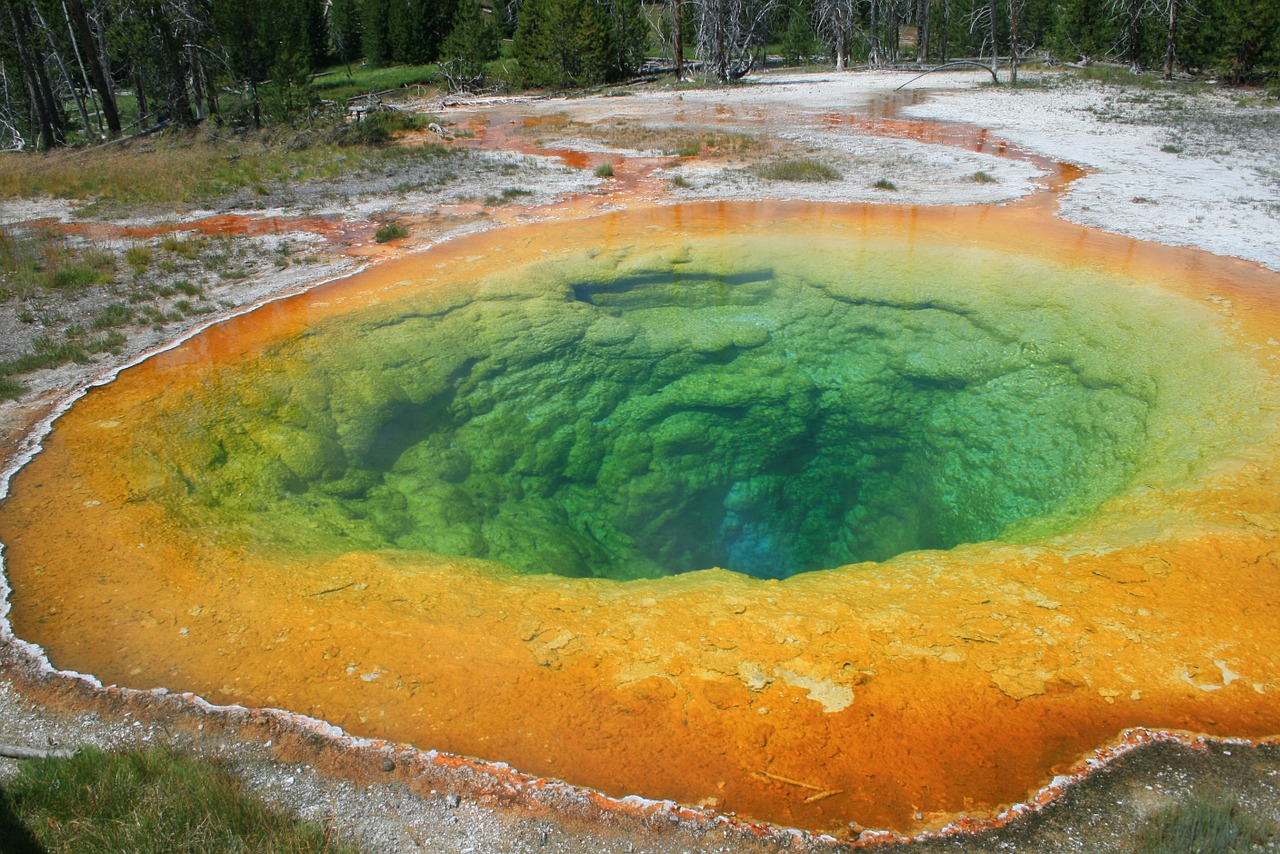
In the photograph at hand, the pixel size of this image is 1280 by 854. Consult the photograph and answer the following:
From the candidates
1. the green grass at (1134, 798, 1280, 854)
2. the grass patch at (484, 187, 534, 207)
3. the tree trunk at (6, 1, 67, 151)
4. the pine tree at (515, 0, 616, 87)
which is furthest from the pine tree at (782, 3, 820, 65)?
the green grass at (1134, 798, 1280, 854)

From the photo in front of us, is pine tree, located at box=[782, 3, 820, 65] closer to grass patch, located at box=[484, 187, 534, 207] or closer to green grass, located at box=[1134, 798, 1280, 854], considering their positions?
grass patch, located at box=[484, 187, 534, 207]

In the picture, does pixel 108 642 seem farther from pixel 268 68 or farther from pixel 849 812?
pixel 268 68

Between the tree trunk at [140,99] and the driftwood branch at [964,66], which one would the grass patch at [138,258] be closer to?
the tree trunk at [140,99]

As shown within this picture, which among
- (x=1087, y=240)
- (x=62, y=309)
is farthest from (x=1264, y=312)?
(x=62, y=309)

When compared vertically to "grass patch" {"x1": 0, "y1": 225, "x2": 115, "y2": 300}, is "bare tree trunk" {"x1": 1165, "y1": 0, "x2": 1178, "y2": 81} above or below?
above

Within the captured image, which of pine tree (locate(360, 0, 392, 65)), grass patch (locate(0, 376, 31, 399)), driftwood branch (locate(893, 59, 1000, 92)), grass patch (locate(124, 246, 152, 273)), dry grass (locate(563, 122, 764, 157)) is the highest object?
pine tree (locate(360, 0, 392, 65))

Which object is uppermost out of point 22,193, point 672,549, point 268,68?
point 268,68

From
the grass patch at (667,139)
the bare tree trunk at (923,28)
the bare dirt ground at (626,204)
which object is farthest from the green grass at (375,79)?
the bare tree trunk at (923,28)

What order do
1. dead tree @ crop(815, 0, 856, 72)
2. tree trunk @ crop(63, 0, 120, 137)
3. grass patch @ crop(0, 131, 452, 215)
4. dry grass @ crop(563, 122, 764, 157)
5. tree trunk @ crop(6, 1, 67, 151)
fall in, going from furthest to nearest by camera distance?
dead tree @ crop(815, 0, 856, 72)
tree trunk @ crop(63, 0, 120, 137)
tree trunk @ crop(6, 1, 67, 151)
dry grass @ crop(563, 122, 764, 157)
grass patch @ crop(0, 131, 452, 215)
